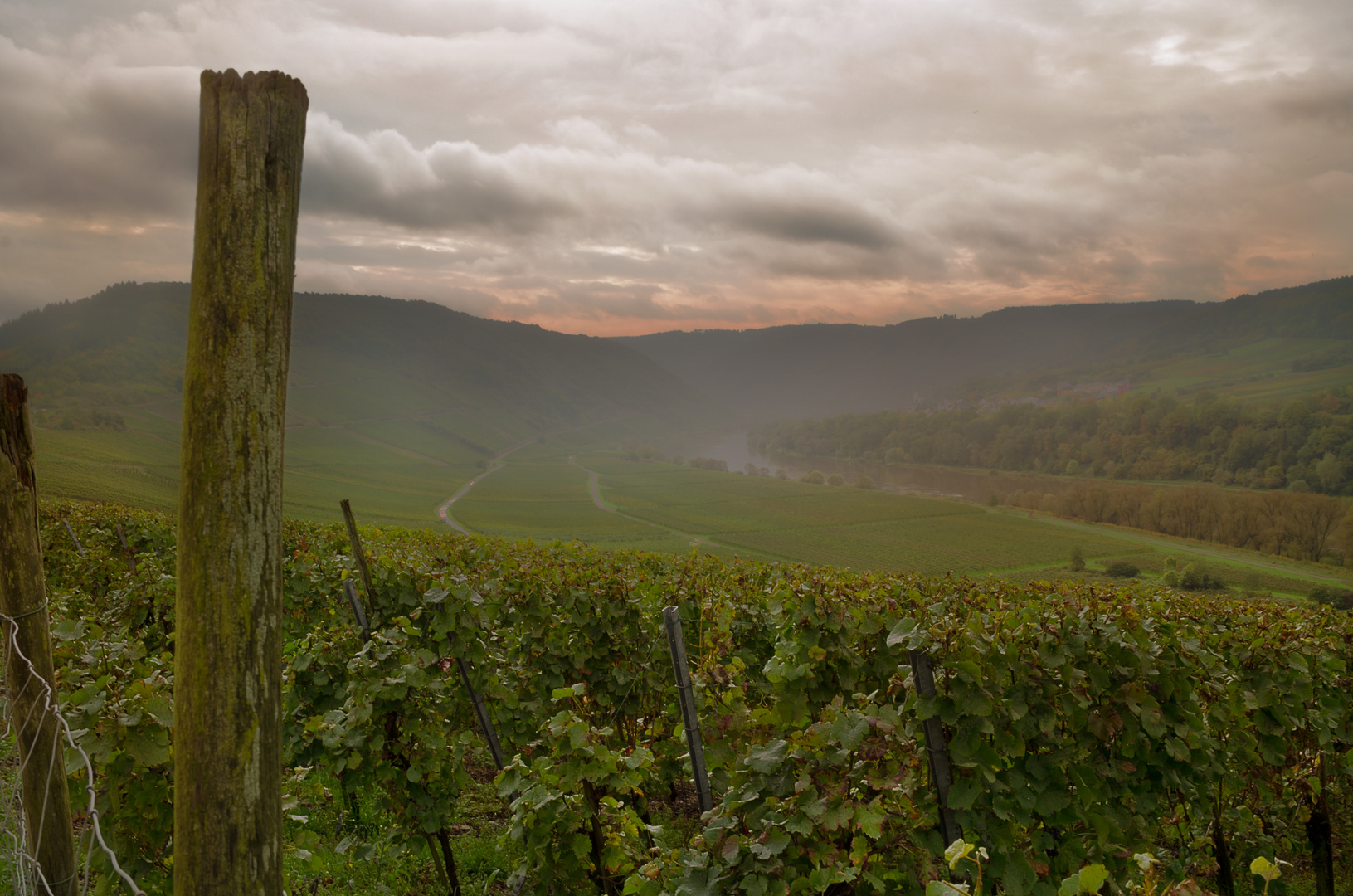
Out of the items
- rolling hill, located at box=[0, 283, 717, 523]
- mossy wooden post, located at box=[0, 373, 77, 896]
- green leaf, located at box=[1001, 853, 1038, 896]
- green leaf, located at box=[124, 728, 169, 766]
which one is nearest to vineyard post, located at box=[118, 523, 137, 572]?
mossy wooden post, located at box=[0, 373, 77, 896]

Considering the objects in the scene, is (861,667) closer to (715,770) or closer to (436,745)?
(715,770)

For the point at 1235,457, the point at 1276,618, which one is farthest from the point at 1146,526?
the point at 1276,618

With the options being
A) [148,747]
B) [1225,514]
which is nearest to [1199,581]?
[1225,514]

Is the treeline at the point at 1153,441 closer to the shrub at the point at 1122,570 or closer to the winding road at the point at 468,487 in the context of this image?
A: the shrub at the point at 1122,570

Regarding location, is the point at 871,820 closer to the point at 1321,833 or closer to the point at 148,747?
the point at 148,747

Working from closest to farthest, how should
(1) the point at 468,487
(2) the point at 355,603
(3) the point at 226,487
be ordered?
(3) the point at 226,487 → (2) the point at 355,603 → (1) the point at 468,487

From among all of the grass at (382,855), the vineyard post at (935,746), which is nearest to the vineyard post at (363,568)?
the grass at (382,855)

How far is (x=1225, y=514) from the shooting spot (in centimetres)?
7538

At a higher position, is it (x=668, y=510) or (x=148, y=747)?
(x=148, y=747)

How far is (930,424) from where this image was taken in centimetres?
15650

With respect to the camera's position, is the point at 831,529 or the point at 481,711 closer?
the point at 481,711

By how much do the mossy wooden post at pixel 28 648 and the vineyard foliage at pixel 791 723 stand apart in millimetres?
173

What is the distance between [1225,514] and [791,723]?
95.9 meters

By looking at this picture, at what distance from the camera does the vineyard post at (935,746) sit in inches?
110
